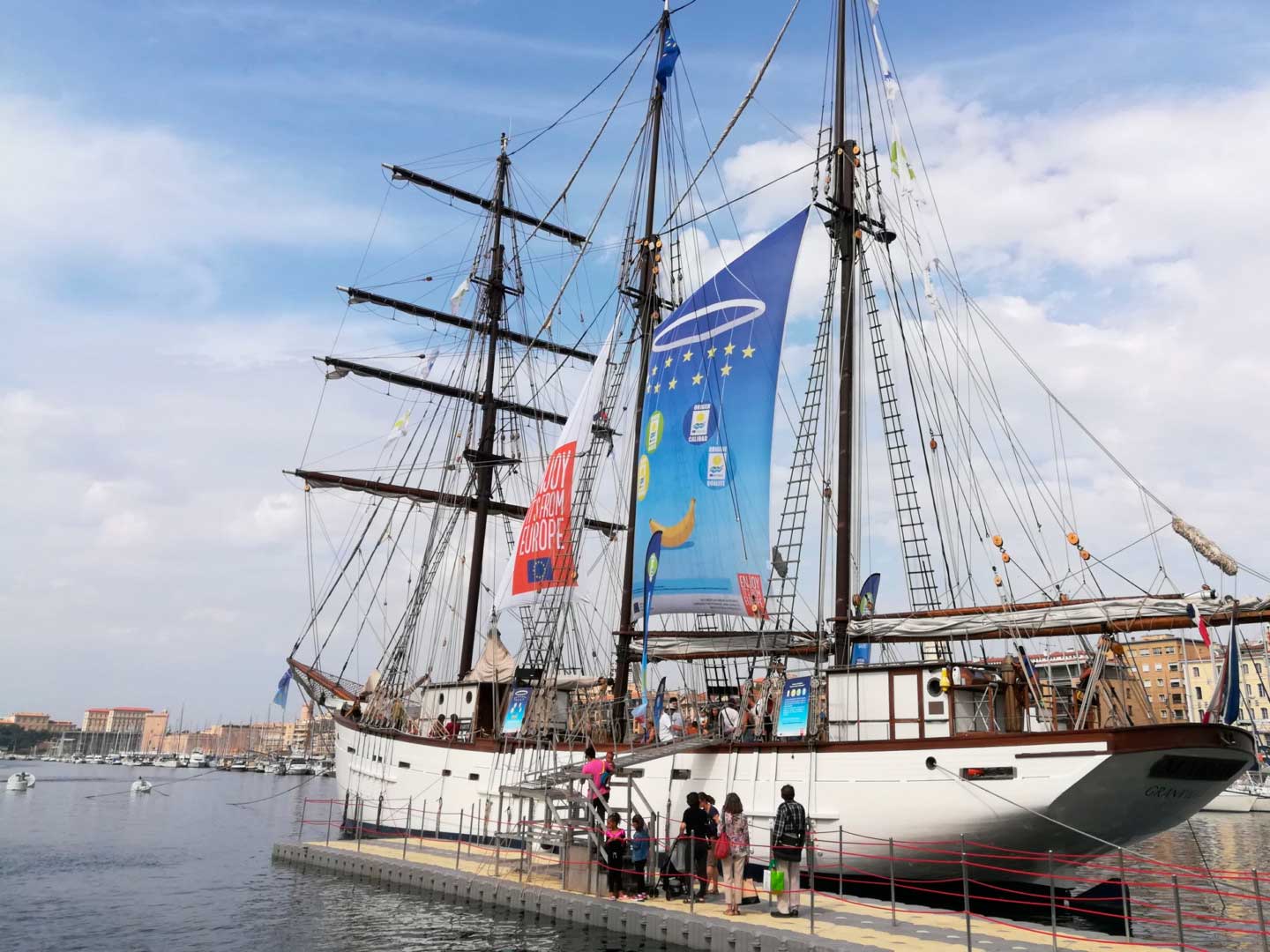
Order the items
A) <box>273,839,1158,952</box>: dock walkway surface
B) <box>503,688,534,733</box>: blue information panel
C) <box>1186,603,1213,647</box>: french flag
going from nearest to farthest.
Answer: <box>273,839,1158,952</box>: dock walkway surface, <box>1186,603,1213,647</box>: french flag, <box>503,688,534,733</box>: blue information panel

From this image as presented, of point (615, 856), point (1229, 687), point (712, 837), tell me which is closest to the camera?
point (712, 837)

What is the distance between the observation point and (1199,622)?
50.5ft

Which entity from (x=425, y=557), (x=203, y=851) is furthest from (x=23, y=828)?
(x=425, y=557)

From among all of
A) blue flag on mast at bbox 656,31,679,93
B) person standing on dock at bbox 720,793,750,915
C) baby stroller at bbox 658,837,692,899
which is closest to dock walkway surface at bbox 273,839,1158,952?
person standing on dock at bbox 720,793,750,915

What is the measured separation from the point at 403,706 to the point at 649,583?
1631 centimetres

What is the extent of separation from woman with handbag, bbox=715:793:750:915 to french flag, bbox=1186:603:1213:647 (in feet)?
26.1

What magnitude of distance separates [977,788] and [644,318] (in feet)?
59.3

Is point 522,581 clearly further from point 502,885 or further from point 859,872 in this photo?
point 859,872

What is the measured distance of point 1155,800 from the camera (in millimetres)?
15312

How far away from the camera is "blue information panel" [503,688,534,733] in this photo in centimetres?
2388

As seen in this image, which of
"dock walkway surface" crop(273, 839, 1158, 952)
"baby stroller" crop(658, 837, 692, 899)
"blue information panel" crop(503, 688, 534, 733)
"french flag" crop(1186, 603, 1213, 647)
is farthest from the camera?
"blue information panel" crop(503, 688, 534, 733)

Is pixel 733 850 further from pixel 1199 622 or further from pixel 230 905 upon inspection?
pixel 230 905

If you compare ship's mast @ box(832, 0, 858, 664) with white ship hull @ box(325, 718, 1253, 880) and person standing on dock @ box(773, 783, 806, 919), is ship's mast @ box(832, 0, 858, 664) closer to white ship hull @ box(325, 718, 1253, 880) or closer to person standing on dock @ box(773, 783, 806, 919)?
white ship hull @ box(325, 718, 1253, 880)

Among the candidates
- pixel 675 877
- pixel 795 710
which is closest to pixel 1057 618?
pixel 795 710
